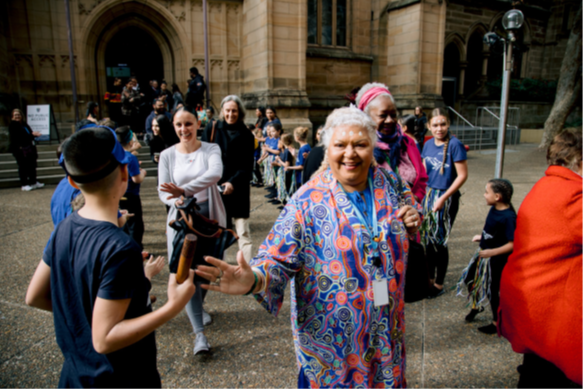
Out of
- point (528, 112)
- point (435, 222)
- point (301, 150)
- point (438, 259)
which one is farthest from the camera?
point (528, 112)

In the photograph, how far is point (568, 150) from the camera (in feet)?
6.75

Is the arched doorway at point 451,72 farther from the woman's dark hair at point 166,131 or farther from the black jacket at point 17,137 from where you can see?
the black jacket at point 17,137

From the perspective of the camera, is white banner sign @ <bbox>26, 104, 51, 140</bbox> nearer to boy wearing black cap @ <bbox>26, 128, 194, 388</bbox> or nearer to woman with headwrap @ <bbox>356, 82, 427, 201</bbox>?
woman with headwrap @ <bbox>356, 82, 427, 201</bbox>

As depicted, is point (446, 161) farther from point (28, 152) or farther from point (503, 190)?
point (28, 152)

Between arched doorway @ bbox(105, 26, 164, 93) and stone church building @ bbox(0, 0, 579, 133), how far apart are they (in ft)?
0.12

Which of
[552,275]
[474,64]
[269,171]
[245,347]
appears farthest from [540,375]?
[474,64]

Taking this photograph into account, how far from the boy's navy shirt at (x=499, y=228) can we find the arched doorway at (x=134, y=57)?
13.9 meters

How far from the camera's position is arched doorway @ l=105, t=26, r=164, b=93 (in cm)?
1381

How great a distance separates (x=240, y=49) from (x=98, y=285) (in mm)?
13991

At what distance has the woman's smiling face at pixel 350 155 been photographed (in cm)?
165

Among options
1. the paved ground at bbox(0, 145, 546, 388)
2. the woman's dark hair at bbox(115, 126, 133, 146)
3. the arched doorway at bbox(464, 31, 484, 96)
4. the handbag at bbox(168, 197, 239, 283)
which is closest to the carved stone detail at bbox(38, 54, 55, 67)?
the paved ground at bbox(0, 145, 546, 388)

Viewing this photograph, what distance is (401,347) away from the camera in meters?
1.69

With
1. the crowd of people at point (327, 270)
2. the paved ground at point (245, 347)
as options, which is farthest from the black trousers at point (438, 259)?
the crowd of people at point (327, 270)

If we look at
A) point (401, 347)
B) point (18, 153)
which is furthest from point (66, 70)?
point (401, 347)
